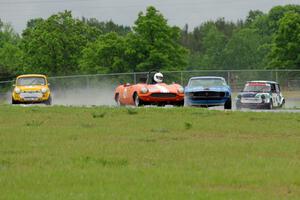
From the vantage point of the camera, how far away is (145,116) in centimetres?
2233

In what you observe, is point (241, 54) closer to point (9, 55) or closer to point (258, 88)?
point (9, 55)

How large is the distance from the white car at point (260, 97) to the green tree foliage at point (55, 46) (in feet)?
132

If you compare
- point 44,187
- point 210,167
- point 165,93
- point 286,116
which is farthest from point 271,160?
point 165,93

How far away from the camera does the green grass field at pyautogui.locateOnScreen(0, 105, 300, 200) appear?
892 cm

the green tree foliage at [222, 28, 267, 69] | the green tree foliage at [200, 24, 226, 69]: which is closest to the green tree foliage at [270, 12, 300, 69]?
the green tree foliage at [222, 28, 267, 69]

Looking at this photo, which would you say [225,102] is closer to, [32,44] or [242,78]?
[242,78]

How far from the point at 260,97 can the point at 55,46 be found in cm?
4232

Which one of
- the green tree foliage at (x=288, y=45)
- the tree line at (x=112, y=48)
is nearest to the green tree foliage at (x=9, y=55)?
the tree line at (x=112, y=48)

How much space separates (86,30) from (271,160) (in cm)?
7102

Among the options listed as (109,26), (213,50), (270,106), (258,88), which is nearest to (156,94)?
(270,106)

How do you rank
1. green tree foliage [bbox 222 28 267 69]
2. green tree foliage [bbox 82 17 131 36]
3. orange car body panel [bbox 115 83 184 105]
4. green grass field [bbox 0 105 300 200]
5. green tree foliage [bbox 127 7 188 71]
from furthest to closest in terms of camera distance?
green tree foliage [bbox 82 17 131 36] → green tree foliage [bbox 222 28 267 69] → green tree foliage [bbox 127 7 188 71] → orange car body panel [bbox 115 83 184 105] → green grass field [bbox 0 105 300 200]

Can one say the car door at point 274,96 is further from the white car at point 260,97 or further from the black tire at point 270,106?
the black tire at point 270,106

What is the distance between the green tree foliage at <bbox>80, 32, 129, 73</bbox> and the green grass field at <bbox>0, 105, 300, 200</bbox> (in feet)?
143

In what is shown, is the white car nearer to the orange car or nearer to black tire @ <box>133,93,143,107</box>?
the orange car
